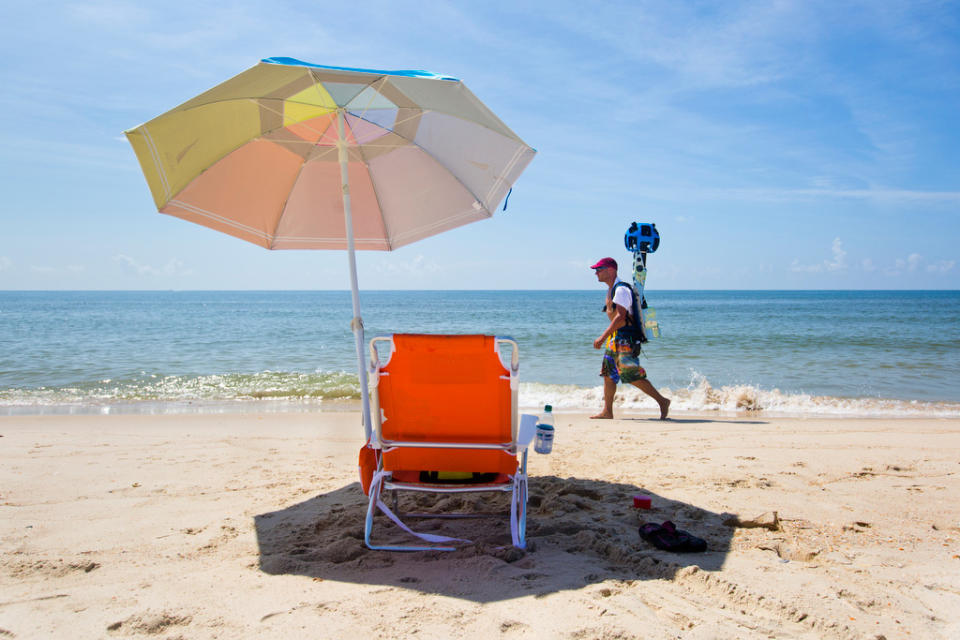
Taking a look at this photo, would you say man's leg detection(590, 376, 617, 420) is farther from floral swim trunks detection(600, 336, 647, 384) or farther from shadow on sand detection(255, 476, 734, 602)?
shadow on sand detection(255, 476, 734, 602)

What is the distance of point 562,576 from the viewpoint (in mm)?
2703

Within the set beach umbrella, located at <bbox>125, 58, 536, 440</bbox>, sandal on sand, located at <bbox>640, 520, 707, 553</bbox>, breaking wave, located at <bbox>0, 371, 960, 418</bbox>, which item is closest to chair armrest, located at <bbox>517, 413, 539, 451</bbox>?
sandal on sand, located at <bbox>640, 520, 707, 553</bbox>

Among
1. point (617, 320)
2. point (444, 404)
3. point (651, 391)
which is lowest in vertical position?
point (651, 391)

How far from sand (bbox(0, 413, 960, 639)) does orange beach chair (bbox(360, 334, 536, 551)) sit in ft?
1.09

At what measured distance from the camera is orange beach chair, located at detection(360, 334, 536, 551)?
122 inches

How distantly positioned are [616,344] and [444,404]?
414 centimetres

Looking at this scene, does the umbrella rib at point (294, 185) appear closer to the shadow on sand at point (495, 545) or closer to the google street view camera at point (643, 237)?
the shadow on sand at point (495, 545)

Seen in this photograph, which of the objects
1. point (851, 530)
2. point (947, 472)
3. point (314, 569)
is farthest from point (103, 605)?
point (947, 472)

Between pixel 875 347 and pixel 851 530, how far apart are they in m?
16.4

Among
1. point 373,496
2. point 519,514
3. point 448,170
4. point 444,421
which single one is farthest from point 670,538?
point 448,170

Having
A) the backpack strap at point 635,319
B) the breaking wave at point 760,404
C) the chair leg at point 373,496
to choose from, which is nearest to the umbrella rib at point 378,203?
the chair leg at point 373,496

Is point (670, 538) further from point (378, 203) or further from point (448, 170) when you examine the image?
point (378, 203)

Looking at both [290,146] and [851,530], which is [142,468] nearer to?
[290,146]

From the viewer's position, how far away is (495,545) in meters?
3.16
